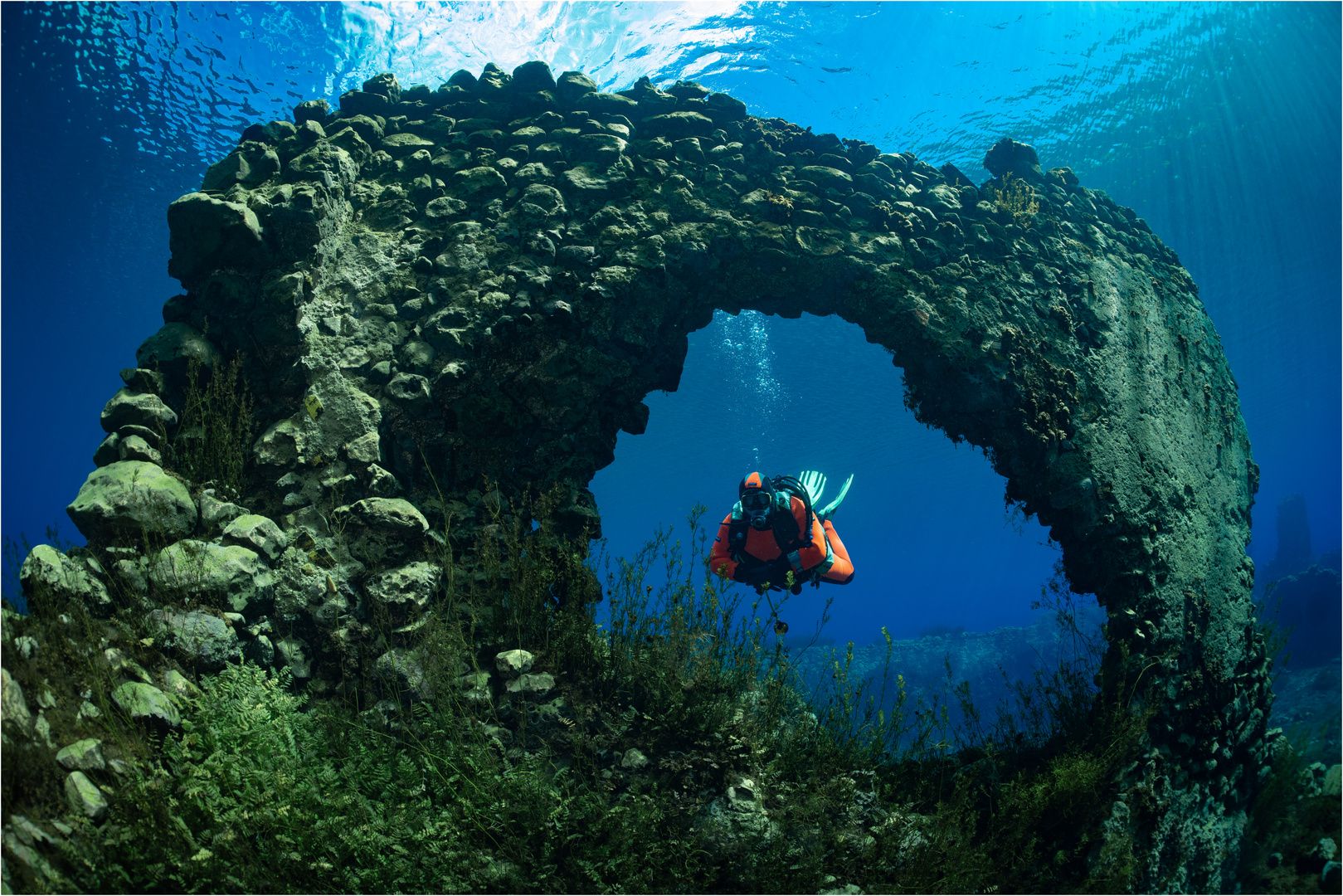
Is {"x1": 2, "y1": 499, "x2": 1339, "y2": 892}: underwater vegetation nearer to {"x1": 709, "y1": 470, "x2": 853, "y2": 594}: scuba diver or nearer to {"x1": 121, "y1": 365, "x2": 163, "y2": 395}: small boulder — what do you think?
{"x1": 121, "y1": 365, "x2": 163, "y2": 395}: small boulder

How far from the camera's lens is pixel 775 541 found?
780 centimetres

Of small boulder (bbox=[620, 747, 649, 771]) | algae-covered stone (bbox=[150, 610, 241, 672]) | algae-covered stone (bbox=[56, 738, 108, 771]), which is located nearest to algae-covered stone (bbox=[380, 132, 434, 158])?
algae-covered stone (bbox=[150, 610, 241, 672])

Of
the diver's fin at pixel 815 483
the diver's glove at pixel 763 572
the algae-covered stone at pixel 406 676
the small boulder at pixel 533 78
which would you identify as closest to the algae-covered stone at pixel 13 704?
the algae-covered stone at pixel 406 676

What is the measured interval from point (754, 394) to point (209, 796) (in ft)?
115

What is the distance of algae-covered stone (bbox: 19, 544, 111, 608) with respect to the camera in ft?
8.34

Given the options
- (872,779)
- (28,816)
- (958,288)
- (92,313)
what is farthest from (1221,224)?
(92,313)

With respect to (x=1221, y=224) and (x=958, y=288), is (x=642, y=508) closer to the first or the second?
(x=1221, y=224)

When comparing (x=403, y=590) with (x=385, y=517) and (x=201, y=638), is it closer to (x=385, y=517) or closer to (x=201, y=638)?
(x=385, y=517)

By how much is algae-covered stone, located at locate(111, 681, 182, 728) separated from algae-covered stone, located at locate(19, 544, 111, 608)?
577 millimetres

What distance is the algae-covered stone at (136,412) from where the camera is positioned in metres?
3.57

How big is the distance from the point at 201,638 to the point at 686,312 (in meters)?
4.72

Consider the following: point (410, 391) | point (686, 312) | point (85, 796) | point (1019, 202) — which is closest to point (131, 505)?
point (85, 796)

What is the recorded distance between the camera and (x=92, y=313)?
24953 mm

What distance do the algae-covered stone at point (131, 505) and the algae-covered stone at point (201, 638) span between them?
51 cm
